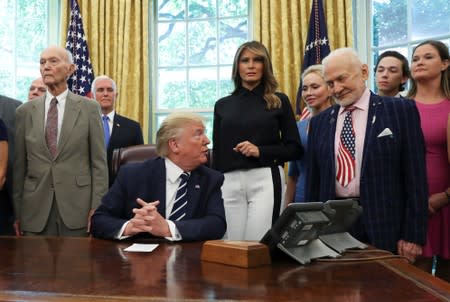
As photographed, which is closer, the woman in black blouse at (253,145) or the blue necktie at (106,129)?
the woman in black blouse at (253,145)

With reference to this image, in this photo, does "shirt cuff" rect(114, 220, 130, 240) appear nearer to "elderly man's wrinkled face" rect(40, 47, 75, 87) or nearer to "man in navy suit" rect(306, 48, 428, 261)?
"man in navy suit" rect(306, 48, 428, 261)

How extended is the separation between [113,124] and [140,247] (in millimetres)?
2414

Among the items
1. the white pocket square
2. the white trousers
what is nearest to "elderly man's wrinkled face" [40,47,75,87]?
the white trousers

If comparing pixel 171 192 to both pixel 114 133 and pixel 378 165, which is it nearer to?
pixel 378 165

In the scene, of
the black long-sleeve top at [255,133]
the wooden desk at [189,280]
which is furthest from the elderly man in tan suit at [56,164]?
the wooden desk at [189,280]

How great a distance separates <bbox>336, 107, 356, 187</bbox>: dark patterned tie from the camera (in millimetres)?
2430

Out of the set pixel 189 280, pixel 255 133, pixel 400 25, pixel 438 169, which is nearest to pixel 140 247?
pixel 189 280

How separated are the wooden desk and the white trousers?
1325mm

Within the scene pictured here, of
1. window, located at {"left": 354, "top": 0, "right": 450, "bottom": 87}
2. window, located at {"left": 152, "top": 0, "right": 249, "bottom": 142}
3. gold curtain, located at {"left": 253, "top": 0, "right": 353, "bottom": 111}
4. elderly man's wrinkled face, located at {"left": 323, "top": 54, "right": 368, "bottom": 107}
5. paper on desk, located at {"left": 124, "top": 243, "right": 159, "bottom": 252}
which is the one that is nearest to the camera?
paper on desk, located at {"left": 124, "top": 243, "right": 159, "bottom": 252}

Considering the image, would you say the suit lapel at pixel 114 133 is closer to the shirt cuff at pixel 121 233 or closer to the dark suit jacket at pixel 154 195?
the dark suit jacket at pixel 154 195

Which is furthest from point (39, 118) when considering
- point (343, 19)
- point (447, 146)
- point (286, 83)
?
point (343, 19)

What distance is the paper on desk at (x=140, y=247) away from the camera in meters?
1.85

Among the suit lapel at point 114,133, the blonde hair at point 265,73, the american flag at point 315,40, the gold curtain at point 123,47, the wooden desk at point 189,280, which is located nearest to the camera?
the wooden desk at point 189,280

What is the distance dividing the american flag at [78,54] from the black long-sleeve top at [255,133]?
3019 millimetres
